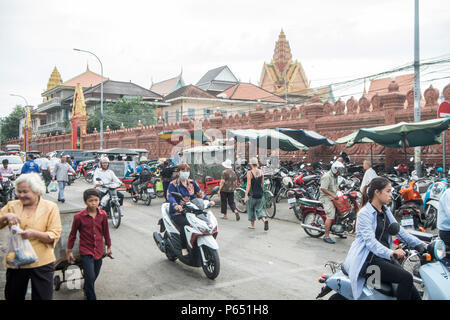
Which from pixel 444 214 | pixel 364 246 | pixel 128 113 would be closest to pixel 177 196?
pixel 364 246

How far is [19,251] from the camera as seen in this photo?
138 inches

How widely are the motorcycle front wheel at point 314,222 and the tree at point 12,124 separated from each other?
8821cm

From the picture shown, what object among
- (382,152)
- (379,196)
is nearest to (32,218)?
(379,196)

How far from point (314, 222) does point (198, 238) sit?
375 centimetres

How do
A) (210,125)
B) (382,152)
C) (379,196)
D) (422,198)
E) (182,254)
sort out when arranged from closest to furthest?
(379,196), (182,254), (422,198), (382,152), (210,125)

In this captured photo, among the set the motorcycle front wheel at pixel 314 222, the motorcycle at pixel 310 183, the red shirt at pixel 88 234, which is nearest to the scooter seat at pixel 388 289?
the red shirt at pixel 88 234

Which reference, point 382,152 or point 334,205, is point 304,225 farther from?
point 382,152

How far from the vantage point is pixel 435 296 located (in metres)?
3.46

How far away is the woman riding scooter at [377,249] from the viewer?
11.6 feet

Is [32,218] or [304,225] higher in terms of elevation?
[32,218]

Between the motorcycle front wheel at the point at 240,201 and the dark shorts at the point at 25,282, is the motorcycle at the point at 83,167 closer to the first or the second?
the motorcycle front wheel at the point at 240,201

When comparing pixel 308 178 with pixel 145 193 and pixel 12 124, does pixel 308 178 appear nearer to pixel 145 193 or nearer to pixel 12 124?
pixel 145 193

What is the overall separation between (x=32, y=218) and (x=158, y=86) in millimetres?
71991

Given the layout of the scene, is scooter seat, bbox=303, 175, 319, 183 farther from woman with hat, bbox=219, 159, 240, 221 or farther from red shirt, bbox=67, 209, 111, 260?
red shirt, bbox=67, 209, 111, 260
